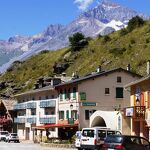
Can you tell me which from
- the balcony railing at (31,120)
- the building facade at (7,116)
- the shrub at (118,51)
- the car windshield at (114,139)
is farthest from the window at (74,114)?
the shrub at (118,51)

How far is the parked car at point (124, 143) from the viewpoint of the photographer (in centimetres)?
3625

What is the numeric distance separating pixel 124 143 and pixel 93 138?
9.94 m

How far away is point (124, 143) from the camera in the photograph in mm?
36281

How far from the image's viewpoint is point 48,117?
8562 centimetres

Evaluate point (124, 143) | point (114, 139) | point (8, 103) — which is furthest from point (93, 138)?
point (8, 103)

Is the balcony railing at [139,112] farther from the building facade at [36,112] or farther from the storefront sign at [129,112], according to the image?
the building facade at [36,112]

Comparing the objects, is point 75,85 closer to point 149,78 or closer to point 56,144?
point 56,144

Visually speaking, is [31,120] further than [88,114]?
Yes

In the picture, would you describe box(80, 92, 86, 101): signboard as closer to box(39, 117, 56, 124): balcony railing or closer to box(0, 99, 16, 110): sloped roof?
box(39, 117, 56, 124): balcony railing

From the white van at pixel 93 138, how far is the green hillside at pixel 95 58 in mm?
52143

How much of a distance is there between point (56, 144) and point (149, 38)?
194 feet

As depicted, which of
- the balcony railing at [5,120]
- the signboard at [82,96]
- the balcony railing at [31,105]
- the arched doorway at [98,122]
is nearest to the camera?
the arched doorway at [98,122]

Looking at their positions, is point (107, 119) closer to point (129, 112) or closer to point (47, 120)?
point (129, 112)

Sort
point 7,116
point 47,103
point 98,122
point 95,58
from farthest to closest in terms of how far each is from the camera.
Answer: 1. point 95,58
2. point 7,116
3. point 47,103
4. point 98,122
